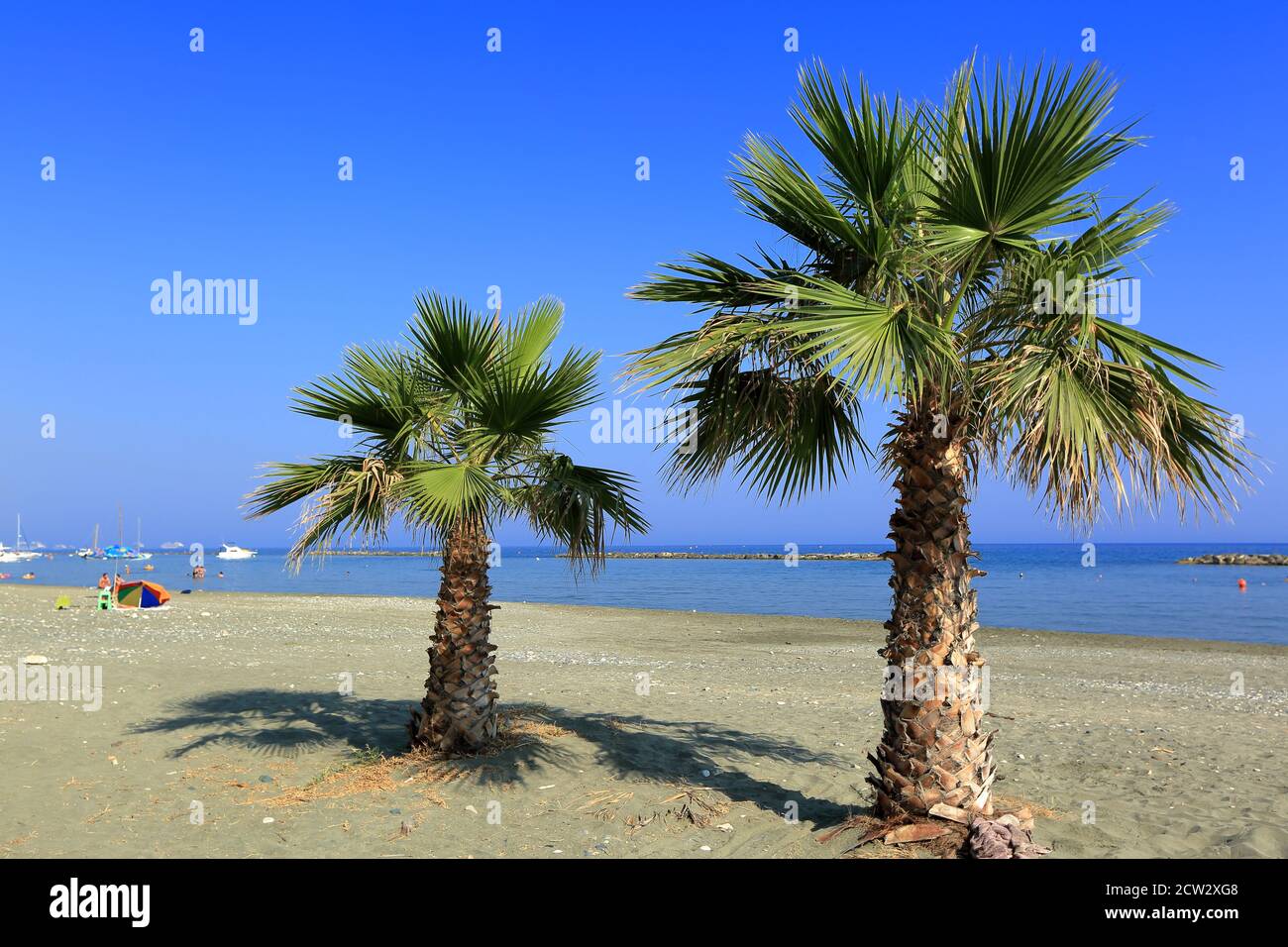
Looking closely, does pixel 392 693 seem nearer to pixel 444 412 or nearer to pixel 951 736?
pixel 444 412

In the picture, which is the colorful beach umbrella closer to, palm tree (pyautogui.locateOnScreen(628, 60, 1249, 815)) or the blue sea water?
the blue sea water

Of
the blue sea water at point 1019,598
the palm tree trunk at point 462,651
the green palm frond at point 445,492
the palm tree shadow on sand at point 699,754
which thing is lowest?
the blue sea water at point 1019,598

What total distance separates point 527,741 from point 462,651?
154cm

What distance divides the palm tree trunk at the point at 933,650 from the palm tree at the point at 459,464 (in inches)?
125

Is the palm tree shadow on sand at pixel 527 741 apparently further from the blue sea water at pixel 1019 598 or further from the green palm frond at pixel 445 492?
the blue sea water at pixel 1019 598

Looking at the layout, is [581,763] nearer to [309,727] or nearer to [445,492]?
[445,492]

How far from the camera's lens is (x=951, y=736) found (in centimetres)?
608

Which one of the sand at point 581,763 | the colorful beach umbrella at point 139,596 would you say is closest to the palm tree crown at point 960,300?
the sand at point 581,763

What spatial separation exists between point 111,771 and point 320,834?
10.3ft

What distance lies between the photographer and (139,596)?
27.8 meters

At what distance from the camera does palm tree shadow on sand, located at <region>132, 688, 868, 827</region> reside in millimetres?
8211

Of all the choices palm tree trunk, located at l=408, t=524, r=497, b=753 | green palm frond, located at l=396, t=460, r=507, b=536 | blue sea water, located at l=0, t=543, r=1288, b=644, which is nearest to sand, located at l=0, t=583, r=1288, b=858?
palm tree trunk, located at l=408, t=524, r=497, b=753

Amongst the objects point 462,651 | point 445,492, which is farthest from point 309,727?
point 445,492

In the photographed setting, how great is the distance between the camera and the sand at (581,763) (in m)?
6.75
